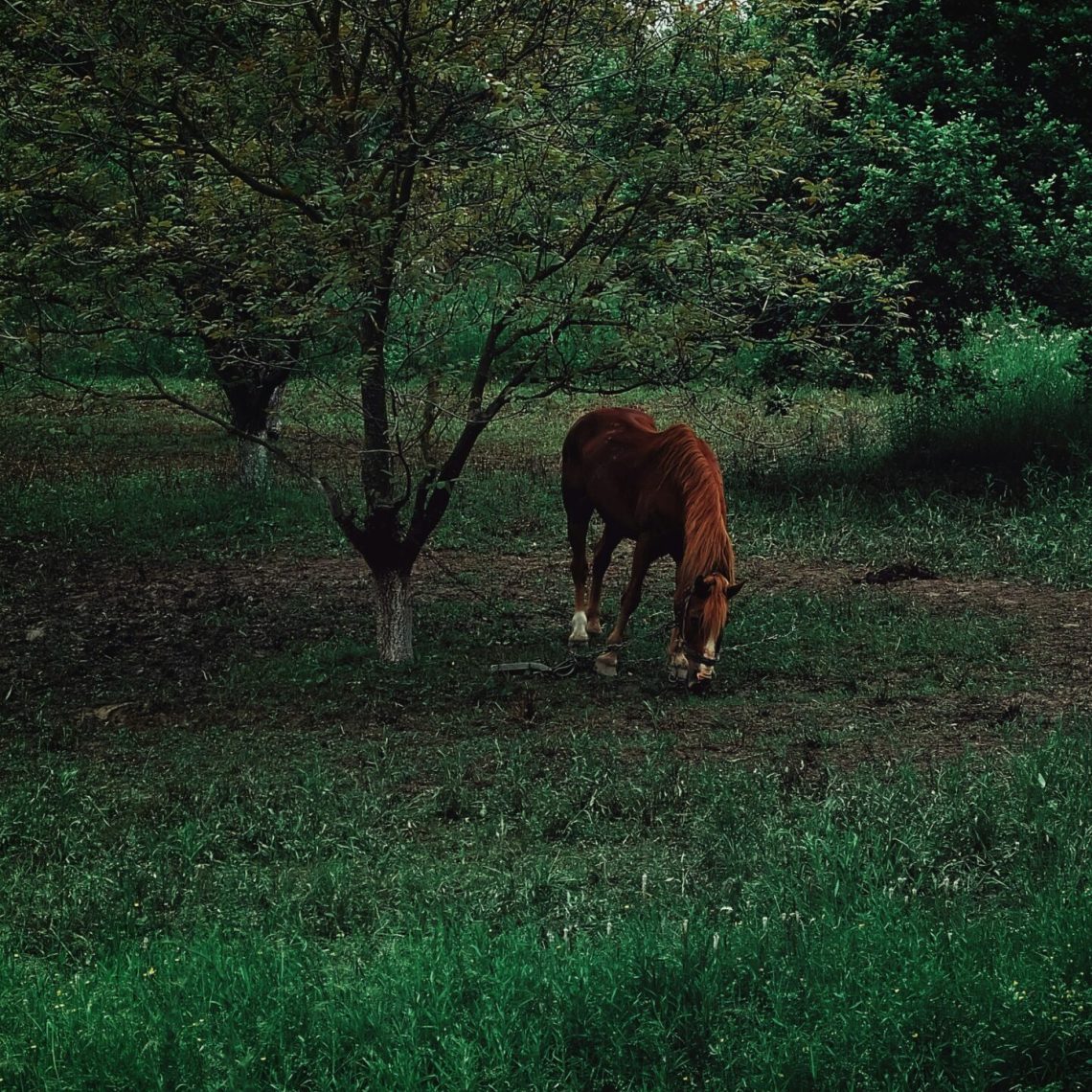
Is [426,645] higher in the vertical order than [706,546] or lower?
lower

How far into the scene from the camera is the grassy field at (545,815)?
465cm

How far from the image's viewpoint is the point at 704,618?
9055 mm

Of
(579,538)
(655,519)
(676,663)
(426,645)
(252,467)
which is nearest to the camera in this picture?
(676,663)

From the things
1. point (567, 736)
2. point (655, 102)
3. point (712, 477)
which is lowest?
point (567, 736)

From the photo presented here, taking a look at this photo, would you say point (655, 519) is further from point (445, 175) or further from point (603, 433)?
point (445, 175)

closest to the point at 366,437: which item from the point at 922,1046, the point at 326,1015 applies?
the point at 326,1015

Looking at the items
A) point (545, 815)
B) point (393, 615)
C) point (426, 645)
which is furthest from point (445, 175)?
point (545, 815)

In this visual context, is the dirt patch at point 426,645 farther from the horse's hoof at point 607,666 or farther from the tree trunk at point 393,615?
the tree trunk at point 393,615

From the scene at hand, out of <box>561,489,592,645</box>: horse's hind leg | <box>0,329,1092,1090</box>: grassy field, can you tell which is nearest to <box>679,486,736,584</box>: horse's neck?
<box>0,329,1092,1090</box>: grassy field

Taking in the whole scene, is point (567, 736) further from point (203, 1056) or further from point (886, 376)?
point (886, 376)

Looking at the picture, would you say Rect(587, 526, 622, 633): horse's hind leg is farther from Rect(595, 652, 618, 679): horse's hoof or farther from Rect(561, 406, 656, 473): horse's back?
Rect(595, 652, 618, 679): horse's hoof

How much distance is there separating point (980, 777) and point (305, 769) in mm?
3510

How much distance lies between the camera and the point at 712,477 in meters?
9.66

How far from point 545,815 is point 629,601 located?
11.6 feet
